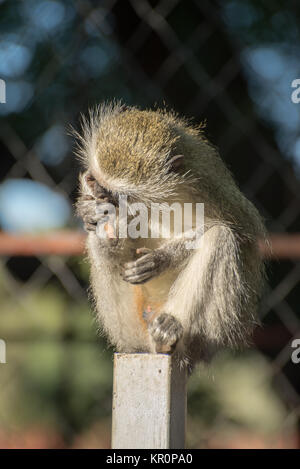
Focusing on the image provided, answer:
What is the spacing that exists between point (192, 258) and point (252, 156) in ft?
4.98

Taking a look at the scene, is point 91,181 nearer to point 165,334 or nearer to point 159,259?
point 159,259

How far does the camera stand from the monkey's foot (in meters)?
1.29

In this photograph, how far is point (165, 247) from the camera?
1396 millimetres

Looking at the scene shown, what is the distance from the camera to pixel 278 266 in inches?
111

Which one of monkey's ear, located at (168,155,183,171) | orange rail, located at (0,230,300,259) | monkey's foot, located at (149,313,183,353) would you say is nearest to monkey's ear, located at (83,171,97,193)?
monkey's ear, located at (168,155,183,171)

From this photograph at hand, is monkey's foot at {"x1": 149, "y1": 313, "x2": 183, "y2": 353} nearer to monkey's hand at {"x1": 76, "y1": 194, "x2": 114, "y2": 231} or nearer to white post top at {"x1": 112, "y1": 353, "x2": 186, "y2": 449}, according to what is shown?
white post top at {"x1": 112, "y1": 353, "x2": 186, "y2": 449}

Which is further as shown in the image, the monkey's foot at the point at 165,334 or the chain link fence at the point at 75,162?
the chain link fence at the point at 75,162

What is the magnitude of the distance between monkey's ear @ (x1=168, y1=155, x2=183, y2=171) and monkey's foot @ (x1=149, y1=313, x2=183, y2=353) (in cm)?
35

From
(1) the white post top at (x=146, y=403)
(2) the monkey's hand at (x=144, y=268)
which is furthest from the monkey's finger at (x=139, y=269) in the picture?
(1) the white post top at (x=146, y=403)

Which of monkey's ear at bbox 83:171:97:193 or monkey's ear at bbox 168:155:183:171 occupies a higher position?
monkey's ear at bbox 168:155:183:171

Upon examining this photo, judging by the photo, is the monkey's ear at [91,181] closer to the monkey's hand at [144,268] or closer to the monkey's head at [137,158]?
the monkey's head at [137,158]

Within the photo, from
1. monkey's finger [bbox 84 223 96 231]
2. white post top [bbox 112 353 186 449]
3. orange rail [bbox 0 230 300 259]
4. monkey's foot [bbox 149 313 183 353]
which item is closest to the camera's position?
white post top [bbox 112 353 186 449]

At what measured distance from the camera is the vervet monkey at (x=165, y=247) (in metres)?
1.33

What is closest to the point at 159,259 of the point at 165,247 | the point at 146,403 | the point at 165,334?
the point at 165,247
